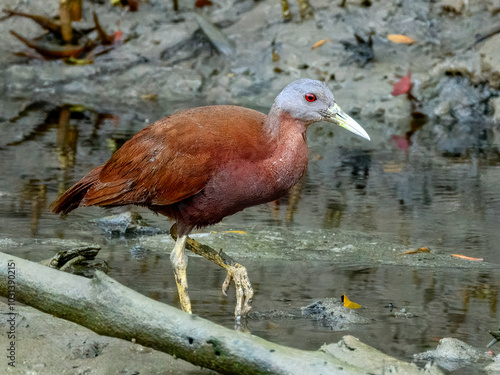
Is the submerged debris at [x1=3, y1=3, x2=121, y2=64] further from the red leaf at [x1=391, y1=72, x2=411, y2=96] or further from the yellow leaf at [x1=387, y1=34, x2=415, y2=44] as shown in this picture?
the red leaf at [x1=391, y1=72, x2=411, y2=96]

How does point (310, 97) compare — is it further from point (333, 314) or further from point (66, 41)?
point (66, 41)

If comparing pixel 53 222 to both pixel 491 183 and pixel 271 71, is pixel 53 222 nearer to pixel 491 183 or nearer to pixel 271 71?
pixel 491 183

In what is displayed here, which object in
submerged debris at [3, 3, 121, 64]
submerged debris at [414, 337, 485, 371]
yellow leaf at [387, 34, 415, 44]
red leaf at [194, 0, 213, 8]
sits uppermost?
red leaf at [194, 0, 213, 8]

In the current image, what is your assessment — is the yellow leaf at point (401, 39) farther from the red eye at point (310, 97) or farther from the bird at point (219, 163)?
the red eye at point (310, 97)

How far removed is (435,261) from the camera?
18.5 feet

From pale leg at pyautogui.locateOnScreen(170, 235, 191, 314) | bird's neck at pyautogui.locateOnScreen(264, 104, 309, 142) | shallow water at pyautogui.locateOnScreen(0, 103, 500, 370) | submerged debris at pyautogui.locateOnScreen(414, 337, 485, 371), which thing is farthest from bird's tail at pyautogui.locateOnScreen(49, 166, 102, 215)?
submerged debris at pyautogui.locateOnScreen(414, 337, 485, 371)

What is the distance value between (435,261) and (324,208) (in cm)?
155

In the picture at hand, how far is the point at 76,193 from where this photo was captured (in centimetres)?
513

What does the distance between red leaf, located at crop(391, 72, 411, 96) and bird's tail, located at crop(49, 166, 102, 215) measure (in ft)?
21.6

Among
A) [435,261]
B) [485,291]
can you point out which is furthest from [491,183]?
[485,291]

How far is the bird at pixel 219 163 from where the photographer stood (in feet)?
14.9

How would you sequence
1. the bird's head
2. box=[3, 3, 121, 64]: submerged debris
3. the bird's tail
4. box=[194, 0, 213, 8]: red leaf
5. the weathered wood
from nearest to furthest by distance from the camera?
the weathered wood < the bird's head < the bird's tail < box=[3, 3, 121, 64]: submerged debris < box=[194, 0, 213, 8]: red leaf

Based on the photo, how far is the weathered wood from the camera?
11.2 feet

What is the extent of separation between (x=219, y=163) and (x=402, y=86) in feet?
22.6
